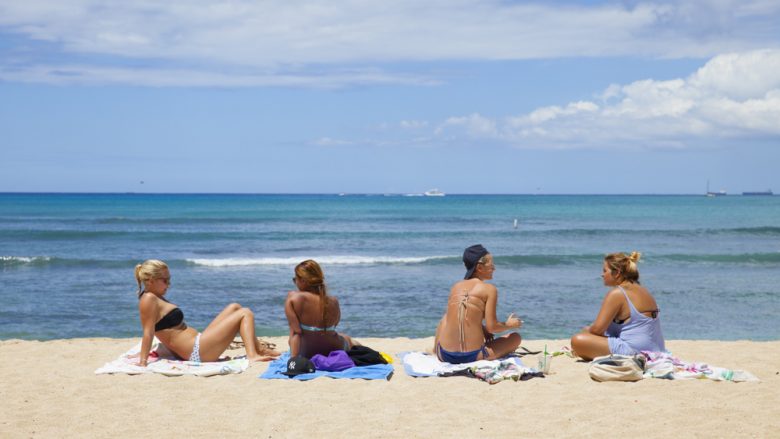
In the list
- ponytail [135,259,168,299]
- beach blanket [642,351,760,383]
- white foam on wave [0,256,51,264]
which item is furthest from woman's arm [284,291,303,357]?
white foam on wave [0,256,51,264]

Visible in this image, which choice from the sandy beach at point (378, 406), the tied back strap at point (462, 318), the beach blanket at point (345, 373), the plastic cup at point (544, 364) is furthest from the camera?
the tied back strap at point (462, 318)

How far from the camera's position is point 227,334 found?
25.8 feet

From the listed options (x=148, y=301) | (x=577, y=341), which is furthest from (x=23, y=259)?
(x=577, y=341)

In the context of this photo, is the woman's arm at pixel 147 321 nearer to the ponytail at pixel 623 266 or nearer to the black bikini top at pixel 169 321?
the black bikini top at pixel 169 321

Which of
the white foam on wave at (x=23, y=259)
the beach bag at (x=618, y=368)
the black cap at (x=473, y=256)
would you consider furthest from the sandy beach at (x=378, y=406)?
the white foam on wave at (x=23, y=259)

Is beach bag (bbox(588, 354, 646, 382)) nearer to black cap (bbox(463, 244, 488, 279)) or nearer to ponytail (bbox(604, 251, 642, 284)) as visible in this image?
ponytail (bbox(604, 251, 642, 284))

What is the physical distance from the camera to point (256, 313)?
13398 millimetres

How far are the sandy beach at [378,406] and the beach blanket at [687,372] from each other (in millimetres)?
116

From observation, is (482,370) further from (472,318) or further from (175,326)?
(175,326)

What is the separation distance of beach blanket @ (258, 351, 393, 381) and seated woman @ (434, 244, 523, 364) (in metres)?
0.68

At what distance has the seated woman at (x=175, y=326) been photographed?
295 inches

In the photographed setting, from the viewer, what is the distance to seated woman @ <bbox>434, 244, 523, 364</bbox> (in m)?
7.39

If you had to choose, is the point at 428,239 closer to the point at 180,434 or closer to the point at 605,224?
the point at 605,224

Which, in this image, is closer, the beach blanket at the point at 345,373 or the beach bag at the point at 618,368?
the beach bag at the point at 618,368
